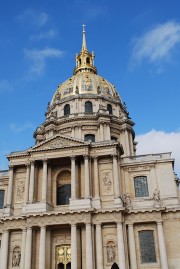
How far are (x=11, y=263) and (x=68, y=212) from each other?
731 centimetres

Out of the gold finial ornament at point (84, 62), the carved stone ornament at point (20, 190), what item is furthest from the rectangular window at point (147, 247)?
the gold finial ornament at point (84, 62)

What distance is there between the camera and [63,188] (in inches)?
1427

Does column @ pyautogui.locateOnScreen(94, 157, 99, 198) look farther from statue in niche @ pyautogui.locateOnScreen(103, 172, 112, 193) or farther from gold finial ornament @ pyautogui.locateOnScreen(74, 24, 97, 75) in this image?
gold finial ornament @ pyautogui.locateOnScreen(74, 24, 97, 75)

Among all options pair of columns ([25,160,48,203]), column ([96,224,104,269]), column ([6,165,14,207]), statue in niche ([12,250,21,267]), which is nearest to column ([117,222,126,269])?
column ([96,224,104,269])

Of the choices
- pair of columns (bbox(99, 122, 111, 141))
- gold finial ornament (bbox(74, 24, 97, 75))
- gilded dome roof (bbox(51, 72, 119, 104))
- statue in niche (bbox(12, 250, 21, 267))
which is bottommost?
statue in niche (bbox(12, 250, 21, 267))

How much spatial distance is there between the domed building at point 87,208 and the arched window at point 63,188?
104 mm

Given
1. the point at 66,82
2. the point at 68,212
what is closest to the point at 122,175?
the point at 68,212

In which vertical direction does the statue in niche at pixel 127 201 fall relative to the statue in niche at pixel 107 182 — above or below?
below

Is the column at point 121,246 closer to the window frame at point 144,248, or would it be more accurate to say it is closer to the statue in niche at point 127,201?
the window frame at point 144,248

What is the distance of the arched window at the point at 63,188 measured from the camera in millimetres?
35531

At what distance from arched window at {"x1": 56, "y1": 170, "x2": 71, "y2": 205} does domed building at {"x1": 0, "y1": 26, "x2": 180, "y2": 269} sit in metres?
Result: 0.10

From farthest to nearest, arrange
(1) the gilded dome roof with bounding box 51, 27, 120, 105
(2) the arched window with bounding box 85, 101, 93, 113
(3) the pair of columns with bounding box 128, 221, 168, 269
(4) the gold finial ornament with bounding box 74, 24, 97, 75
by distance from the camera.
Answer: (4) the gold finial ornament with bounding box 74, 24, 97, 75 < (1) the gilded dome roof with bounding box 51, 27, 120, 105 < (2) the arched window with bounding box 85, 101, 93, 113 < (3) the pair of columns with bounding box 128, 221, 168, 269

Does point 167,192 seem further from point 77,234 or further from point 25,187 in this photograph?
point 25,187

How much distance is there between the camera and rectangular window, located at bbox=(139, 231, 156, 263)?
3119 centimetres
